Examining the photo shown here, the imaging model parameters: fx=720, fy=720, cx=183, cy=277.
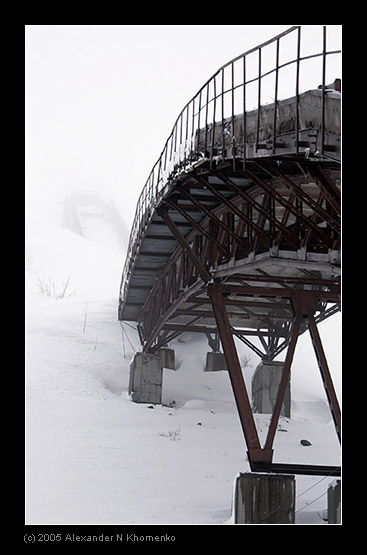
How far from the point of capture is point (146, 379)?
26266 millimetres

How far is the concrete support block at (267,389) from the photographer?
90.0 feet

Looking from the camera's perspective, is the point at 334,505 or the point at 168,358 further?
the point at 168,358

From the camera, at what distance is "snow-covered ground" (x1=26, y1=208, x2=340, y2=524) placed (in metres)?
13.8

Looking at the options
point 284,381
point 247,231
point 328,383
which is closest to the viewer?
point 328,383

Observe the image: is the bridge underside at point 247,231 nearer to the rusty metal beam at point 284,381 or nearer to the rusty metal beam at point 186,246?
the rusty metal beam at point 186,246

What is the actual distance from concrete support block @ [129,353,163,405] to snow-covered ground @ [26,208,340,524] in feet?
1.67

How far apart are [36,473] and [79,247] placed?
54.7m

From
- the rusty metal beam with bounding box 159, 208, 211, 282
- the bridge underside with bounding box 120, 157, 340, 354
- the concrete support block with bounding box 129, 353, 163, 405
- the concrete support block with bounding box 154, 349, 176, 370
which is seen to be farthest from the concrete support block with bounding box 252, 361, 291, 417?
the rusty metal beam with bounding box 159, 208, 211, 282

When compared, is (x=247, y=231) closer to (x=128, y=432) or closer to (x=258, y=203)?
(x=258, y=203)

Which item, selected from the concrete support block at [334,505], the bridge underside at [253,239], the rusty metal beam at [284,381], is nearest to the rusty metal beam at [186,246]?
the bridge underside at [253,239]

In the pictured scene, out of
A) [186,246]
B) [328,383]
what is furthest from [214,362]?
[328,383]

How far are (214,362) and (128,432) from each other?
476 inches

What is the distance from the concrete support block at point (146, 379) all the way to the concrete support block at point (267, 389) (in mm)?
3915

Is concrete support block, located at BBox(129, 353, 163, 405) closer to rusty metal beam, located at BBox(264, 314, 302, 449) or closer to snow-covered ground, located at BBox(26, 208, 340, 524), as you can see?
snow-covered ground, located at BBox(26, 208, 340, 524)
